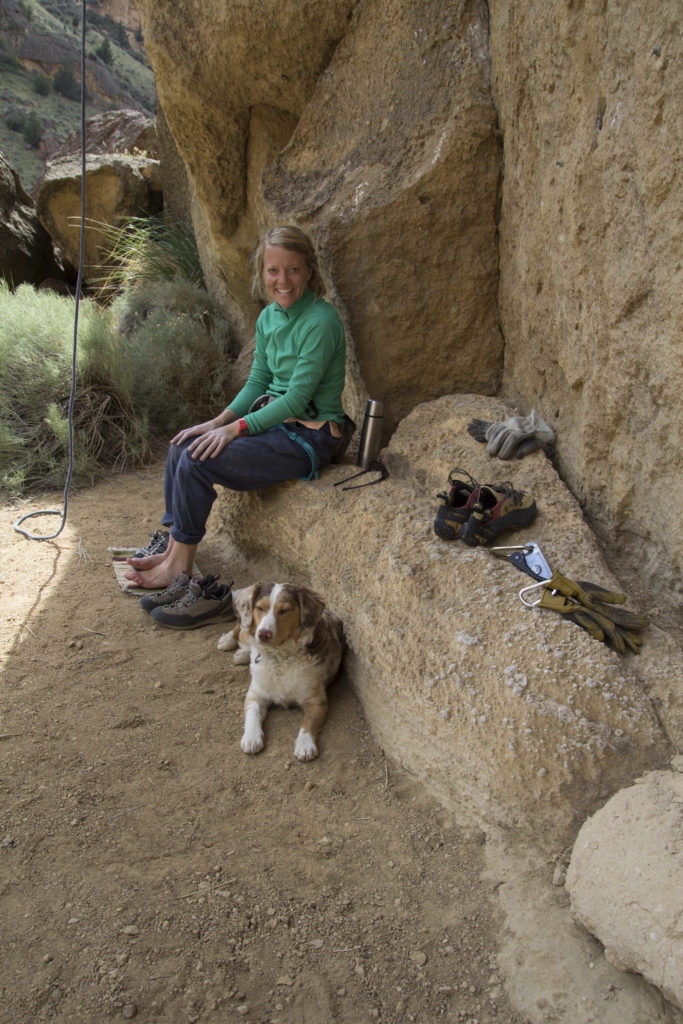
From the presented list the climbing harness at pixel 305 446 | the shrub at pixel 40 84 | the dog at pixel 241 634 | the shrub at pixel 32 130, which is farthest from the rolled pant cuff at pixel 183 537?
the shrub at pixel 40 84

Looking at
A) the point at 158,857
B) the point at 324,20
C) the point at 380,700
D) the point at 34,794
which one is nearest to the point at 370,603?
the point at 380,700

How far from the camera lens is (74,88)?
25.0 m

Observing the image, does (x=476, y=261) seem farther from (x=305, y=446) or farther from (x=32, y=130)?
(x=32, y=130)

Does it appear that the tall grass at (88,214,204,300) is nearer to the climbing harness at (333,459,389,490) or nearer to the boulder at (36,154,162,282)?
the boulder at (36,154,162,282)

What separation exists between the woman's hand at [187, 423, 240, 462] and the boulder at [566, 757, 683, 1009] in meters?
2.34

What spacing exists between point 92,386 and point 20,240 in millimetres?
4628

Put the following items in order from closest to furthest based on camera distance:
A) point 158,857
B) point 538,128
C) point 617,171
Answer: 1. point 158,857
2. point 617,171
3. point 538,128

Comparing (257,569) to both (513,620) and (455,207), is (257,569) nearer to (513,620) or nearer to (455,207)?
(513,620)

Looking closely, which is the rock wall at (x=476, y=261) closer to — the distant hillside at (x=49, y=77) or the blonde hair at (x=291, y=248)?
the blonde hair at (x=291, y=248)

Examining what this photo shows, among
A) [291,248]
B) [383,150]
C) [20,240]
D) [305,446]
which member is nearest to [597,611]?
[305,446]

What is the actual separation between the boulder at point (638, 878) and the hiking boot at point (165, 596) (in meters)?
2.34

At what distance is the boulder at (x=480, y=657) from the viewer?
6.45 feet

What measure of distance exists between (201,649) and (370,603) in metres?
1.00

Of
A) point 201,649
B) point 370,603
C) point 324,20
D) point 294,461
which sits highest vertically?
point 324,20
